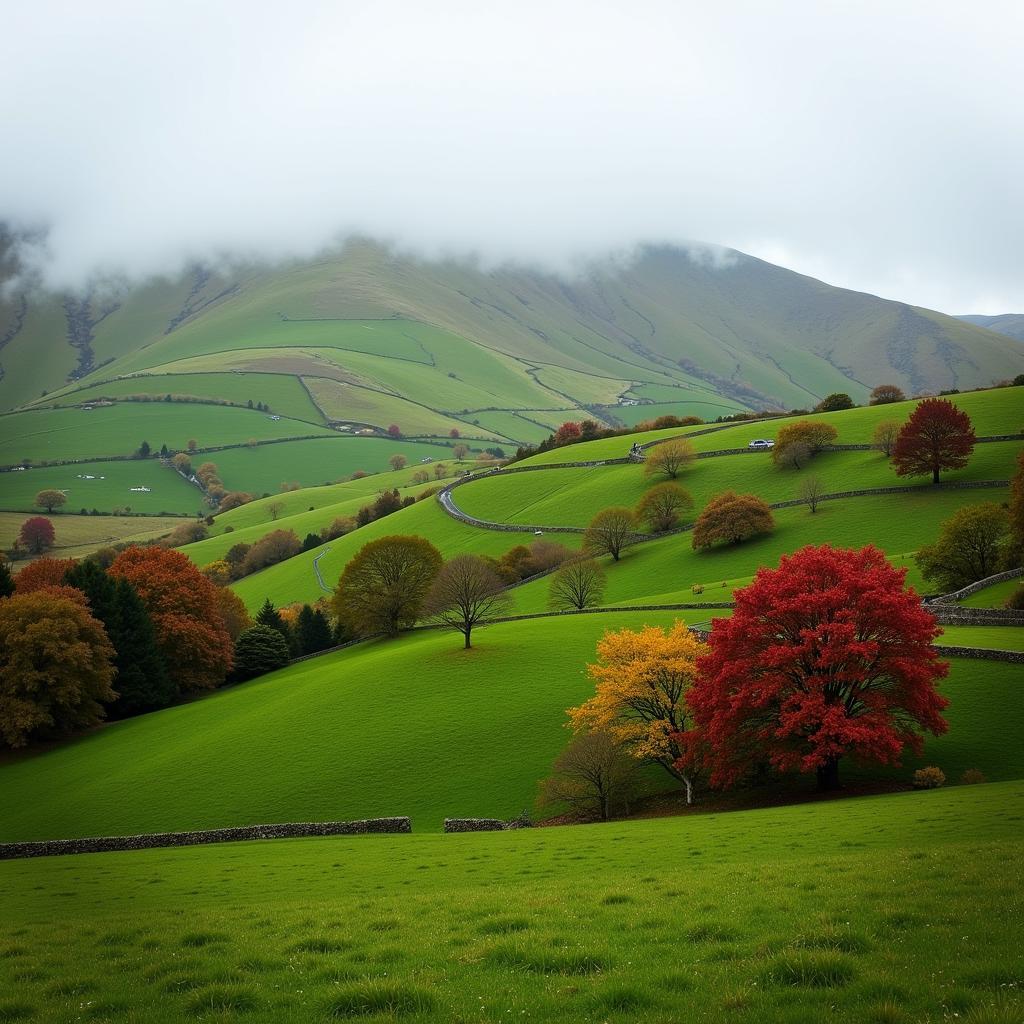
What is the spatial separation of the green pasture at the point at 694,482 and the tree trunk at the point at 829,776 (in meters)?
67.6

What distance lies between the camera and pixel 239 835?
41.7 metres

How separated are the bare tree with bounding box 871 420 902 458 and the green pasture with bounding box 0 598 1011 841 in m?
57.0

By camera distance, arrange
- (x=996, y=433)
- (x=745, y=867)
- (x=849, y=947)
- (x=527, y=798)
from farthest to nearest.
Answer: (x=996, y=433) < (x=527, y=798) < (x=745, y=867) < (x=849, y=947)

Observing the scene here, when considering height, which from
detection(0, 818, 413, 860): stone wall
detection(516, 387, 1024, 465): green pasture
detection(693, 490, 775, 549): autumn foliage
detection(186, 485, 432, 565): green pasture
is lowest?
detection(0, 818, 413, 860): stone wall

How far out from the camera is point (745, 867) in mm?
20031

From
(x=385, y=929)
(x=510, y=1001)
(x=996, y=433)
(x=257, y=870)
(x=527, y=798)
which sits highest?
(x=996, y=433)

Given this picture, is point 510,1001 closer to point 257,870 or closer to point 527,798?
point 257,870

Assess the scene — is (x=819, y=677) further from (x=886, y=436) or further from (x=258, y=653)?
(x=886, y=436)

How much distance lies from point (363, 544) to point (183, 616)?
3906 centimetres

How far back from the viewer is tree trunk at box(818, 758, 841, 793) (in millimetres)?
40281

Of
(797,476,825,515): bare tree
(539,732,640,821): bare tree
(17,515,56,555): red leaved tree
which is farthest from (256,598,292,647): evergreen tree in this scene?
(797,476,825,515): bare tree

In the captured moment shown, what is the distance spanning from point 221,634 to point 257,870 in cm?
5823

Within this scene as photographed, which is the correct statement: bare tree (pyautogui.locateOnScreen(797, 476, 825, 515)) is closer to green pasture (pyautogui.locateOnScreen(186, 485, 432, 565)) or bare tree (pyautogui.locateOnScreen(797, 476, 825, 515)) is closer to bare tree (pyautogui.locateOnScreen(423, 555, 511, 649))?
bare tree (pyautogui.locateOnScreen(423, 555, 511, 649))

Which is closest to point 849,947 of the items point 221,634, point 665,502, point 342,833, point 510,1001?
point 510,1001
